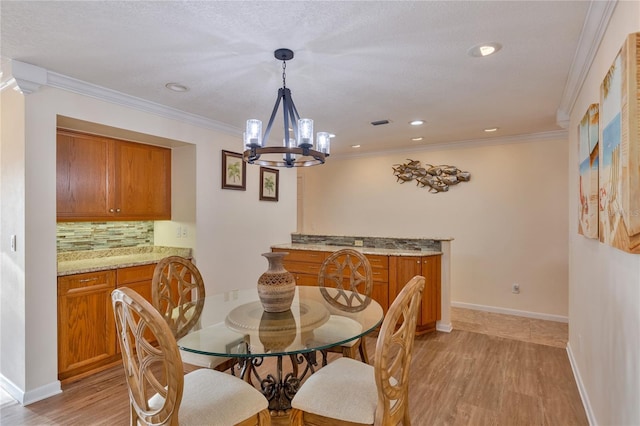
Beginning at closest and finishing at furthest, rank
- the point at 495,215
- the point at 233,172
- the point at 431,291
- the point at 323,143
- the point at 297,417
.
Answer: the point at 297,417 < the point at 323,143 < the point at 431,291 < the point at 233,172 < the point at 495,215

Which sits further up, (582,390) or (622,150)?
(622,150)

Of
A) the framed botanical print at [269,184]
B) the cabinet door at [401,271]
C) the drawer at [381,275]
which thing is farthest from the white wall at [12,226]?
the cabinet door at [401,271]

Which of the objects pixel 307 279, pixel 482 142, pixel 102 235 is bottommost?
pixel 307 279

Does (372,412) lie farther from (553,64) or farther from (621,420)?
(553,64)

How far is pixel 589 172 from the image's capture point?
2.11 m

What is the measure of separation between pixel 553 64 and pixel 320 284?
2.32 meters

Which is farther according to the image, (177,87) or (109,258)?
(109,258)

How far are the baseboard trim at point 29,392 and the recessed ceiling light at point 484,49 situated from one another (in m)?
3.70

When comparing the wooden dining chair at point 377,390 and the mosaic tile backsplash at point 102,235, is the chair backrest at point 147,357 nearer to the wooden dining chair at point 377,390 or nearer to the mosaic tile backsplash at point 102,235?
the wooden dining chair at point 377,390

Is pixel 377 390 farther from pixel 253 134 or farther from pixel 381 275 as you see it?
pixel 381 275

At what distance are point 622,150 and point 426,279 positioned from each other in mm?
2718

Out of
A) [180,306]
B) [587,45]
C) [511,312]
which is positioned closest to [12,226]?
[180,306]

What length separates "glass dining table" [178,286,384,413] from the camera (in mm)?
1635

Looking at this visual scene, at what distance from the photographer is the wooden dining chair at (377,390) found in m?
1.43
